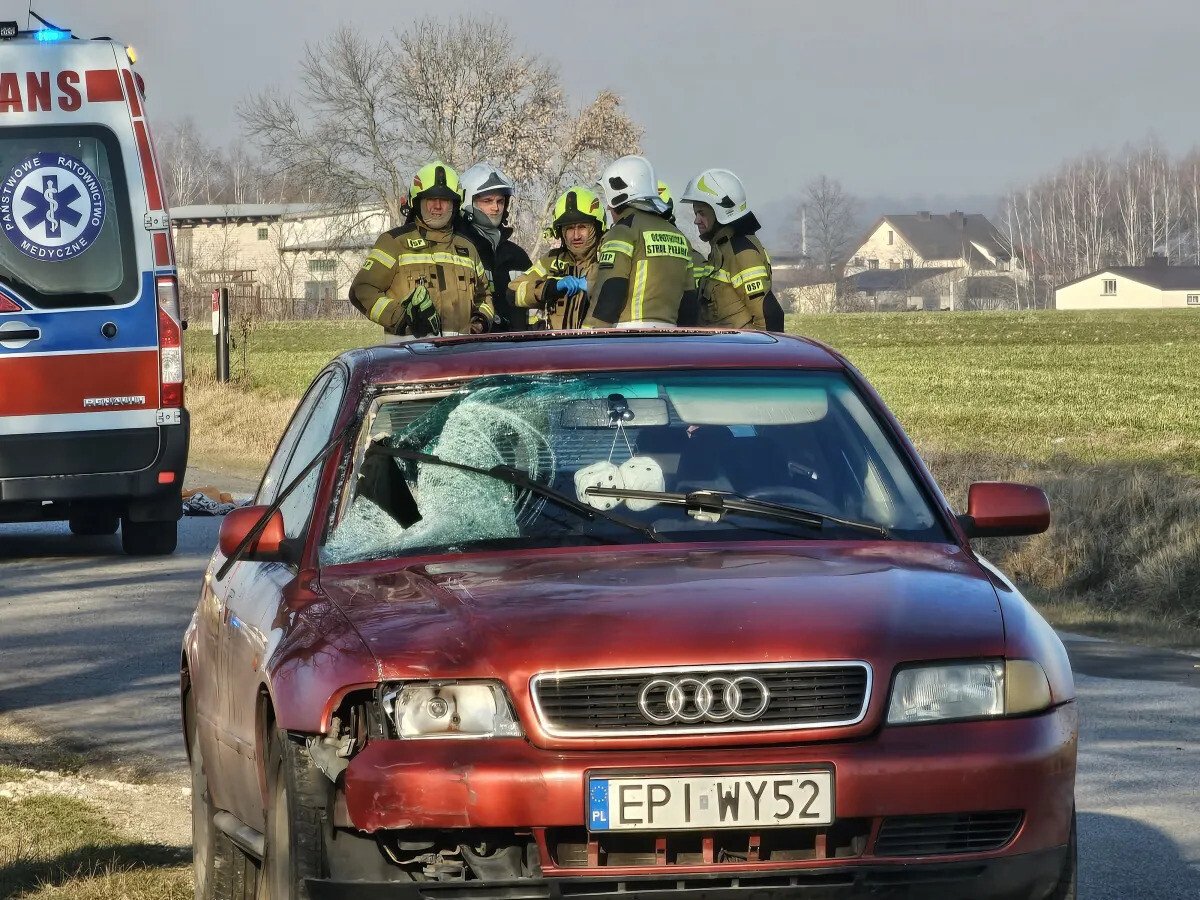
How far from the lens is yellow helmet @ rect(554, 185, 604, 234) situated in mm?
11641

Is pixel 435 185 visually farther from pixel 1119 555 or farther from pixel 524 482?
pixel 524 482

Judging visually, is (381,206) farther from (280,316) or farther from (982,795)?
(982,795)

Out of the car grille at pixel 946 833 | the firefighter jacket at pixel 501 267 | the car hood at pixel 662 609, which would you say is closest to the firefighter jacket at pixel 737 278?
the firefighter jacket at pixel 501 267

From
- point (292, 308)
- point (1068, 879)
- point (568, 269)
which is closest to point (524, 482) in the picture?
point (1068, 879)

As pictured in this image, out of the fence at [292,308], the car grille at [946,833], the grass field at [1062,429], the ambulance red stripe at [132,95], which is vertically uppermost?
the ambulance red stripe at [132,95]

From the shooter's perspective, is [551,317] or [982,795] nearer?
[982,795]

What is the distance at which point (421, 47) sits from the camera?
78000mm

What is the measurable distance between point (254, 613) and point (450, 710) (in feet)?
3.48

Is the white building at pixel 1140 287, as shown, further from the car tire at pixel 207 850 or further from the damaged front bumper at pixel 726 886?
the damaged front bumper at pixel 726 886

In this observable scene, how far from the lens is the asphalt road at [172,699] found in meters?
6.30

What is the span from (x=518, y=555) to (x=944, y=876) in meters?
1.22

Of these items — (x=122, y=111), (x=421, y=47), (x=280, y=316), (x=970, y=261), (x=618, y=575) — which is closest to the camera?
(x=618, y=575)

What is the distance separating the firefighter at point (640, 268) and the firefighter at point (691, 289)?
0.18 m

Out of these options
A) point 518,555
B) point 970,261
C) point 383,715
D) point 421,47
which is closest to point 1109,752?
point 518,555
